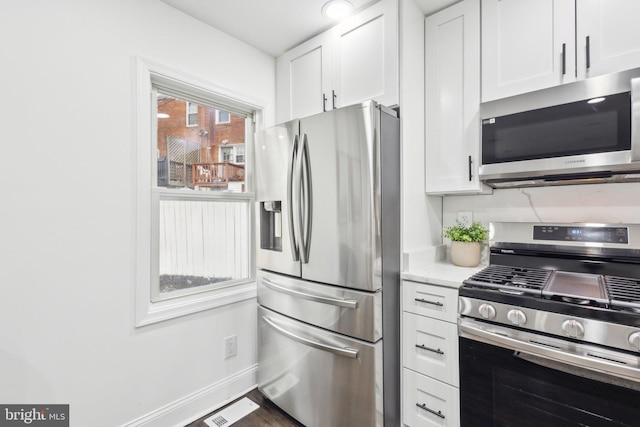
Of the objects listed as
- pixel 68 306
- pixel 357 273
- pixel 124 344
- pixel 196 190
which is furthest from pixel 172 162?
pixel 357 273

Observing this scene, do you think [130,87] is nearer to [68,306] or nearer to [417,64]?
[68,306]

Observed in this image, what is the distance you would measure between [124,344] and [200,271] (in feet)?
1.99

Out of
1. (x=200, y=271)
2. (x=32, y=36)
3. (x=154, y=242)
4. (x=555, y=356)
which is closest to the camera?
(x=555, y=356)

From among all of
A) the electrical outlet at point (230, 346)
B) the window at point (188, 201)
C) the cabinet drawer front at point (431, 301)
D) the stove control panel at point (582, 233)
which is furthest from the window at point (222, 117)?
the stove control panel at point (582, 233)

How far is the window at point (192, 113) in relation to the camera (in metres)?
2.06

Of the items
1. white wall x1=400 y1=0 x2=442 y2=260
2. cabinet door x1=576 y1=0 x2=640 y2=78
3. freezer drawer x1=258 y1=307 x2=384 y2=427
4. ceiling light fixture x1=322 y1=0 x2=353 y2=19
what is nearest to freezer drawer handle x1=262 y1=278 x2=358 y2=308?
freezer drawer x1=258 y1=307 x2=384 y2=427

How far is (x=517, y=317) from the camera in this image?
1241 mm

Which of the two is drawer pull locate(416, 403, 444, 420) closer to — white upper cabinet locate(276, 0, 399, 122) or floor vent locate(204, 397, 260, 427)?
floor vent locate(204, 397, 260, 427)

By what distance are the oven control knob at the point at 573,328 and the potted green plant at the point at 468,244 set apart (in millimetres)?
726

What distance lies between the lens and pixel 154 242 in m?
1.85

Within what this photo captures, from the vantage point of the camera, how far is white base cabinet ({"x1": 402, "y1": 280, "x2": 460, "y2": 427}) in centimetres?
149

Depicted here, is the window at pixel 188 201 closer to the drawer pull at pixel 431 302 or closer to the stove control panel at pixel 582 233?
the drawer pull at pixel 431 302

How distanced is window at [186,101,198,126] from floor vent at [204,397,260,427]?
6.44 ft

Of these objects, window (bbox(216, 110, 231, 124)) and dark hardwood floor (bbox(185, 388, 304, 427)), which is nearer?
dark hardwood floor (bbox(185, 388, 304, 427))
